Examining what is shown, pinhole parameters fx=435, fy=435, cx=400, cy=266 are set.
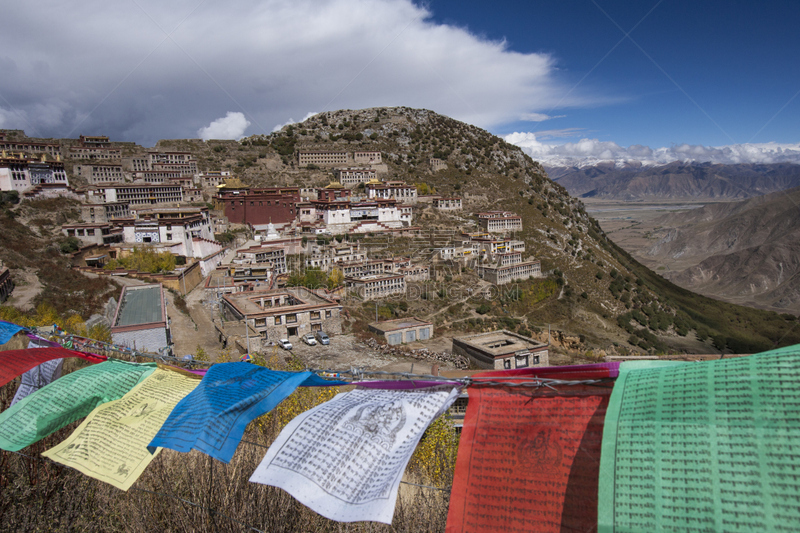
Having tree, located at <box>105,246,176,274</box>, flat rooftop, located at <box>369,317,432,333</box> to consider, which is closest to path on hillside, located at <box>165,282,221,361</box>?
tree, located at <box>105,246,176,274</box>

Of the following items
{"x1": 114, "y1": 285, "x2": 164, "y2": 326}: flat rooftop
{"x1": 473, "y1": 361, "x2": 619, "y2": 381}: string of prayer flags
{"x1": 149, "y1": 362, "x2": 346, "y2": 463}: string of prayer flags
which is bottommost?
{"x1": 114, "y1": 285, "x2": 164, "y2": 326}: flat rooftop

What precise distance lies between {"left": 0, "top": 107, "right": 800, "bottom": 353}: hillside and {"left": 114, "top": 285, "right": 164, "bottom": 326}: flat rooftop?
14030 millimetres

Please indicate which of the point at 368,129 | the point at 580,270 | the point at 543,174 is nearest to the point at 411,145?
the point at 368,129

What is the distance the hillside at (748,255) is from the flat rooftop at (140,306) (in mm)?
84635

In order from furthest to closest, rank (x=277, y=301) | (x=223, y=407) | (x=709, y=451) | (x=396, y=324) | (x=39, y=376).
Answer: (x=396, y=324)
(x=277, y=301)
(x=39, y=376)
(x=223, y=407)
(x=709, y=451)

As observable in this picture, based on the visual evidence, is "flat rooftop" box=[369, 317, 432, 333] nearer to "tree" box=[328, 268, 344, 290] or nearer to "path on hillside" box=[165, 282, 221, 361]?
"tree" box=[328, 268, 344, 290]

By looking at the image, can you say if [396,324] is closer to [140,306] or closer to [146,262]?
[140,306]

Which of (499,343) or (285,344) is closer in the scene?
(285,344)

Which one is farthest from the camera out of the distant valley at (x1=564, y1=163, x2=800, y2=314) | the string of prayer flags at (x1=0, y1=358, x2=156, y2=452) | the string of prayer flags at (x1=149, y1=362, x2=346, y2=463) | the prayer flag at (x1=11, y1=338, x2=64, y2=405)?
the distant valley at (x1=564, y1=163, x2=800, y2=314)

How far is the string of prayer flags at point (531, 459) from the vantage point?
213 cm

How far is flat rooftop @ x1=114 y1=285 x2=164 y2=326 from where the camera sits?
56.6ft

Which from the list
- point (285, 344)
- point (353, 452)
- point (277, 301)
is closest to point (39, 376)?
point (353, 452)

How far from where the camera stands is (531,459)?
2.29 m

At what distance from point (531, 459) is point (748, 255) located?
112 metres
